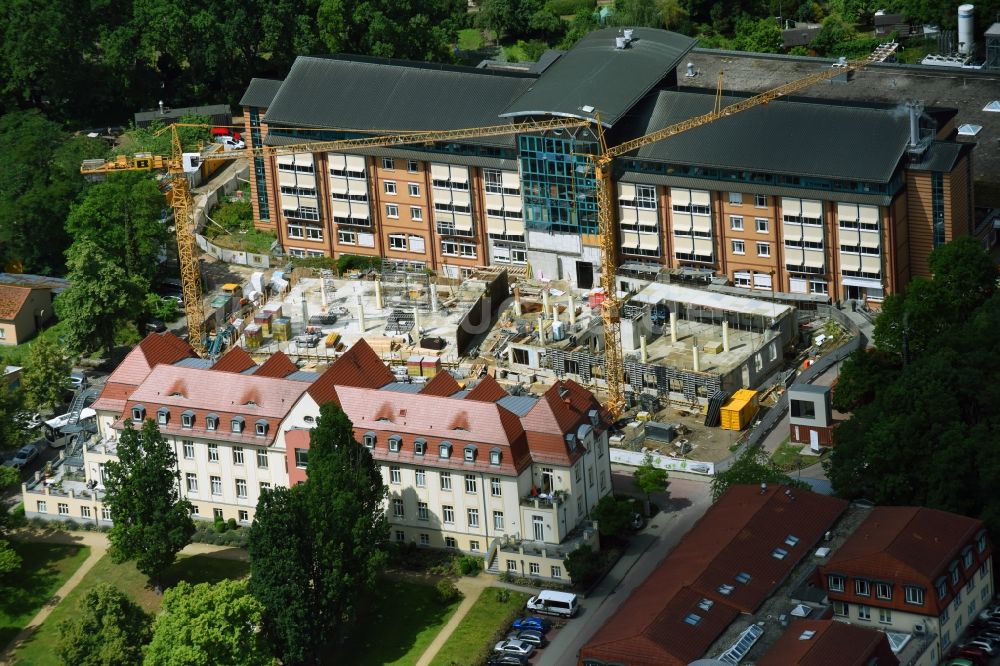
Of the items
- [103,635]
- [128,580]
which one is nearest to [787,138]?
[128,580]

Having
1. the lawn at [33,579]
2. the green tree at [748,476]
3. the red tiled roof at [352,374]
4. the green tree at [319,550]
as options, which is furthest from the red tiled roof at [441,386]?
the lawn at [33,579]

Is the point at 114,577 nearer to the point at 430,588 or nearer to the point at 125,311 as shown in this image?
the point at 430,588

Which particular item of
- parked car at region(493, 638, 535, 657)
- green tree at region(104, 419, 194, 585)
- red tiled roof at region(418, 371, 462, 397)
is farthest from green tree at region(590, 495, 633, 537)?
green tree at region(104, 419, 194, 585)

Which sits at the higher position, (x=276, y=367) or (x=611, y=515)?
(x=276, y=367)

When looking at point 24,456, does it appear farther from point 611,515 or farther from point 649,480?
point 649,480

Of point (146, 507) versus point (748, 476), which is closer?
point (748, 476)

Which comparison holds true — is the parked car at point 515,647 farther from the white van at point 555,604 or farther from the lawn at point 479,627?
the white van at point 555,604
